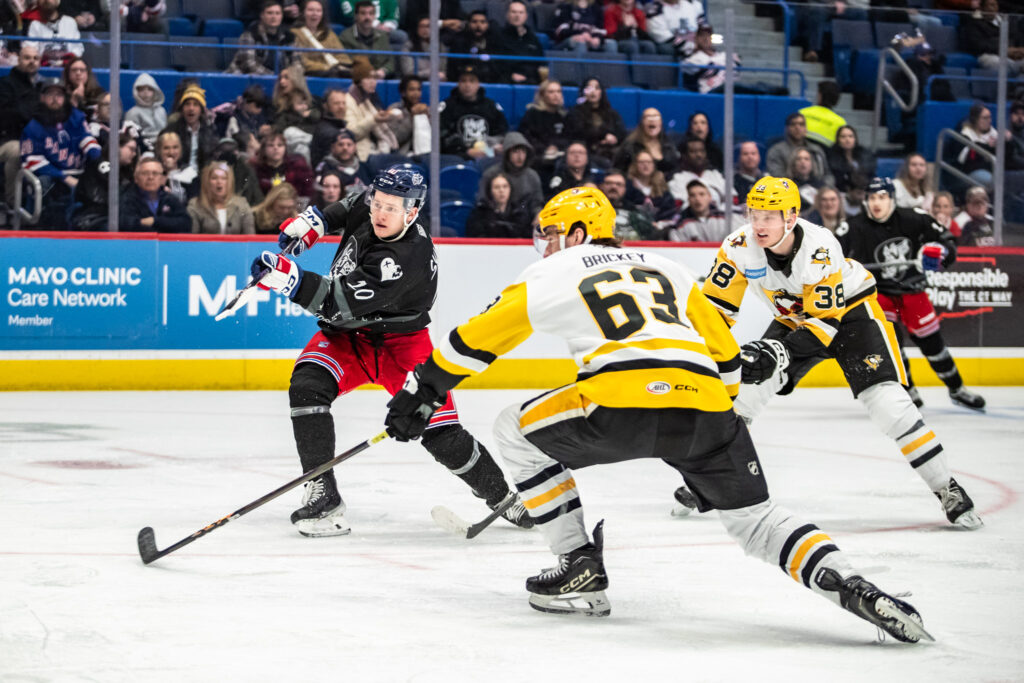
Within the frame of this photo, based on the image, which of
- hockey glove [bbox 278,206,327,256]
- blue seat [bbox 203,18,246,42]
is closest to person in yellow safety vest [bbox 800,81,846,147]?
blue seat [bbox 203,18,246,42]

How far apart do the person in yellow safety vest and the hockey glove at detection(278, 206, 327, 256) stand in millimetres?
5981

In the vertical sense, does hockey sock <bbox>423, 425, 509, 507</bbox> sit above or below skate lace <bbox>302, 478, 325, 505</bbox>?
above

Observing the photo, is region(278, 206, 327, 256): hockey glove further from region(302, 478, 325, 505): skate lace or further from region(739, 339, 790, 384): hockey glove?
region(739, 339, 790, 384): hockey glove

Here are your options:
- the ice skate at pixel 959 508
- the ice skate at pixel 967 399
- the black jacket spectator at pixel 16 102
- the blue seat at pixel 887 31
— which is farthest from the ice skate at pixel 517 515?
the blue seat at pixel 887 31

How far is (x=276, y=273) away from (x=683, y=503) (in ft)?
5.42

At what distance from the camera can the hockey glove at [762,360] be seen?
4484 mm

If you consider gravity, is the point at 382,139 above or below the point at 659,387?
above

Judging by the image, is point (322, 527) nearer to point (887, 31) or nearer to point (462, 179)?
point (462, 179)

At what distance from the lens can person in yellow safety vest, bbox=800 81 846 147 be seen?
32.6 feet

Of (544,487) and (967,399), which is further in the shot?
(967,399)

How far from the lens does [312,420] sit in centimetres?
439

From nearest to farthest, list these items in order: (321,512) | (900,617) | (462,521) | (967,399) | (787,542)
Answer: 1. (900,617)
2. (787,542)
3. (462,521)
4. (321,512)
5. (967,399)

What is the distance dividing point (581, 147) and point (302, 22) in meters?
2.06

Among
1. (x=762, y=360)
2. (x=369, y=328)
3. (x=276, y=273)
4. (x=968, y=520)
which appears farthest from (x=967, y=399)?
(x=276, y=273)
